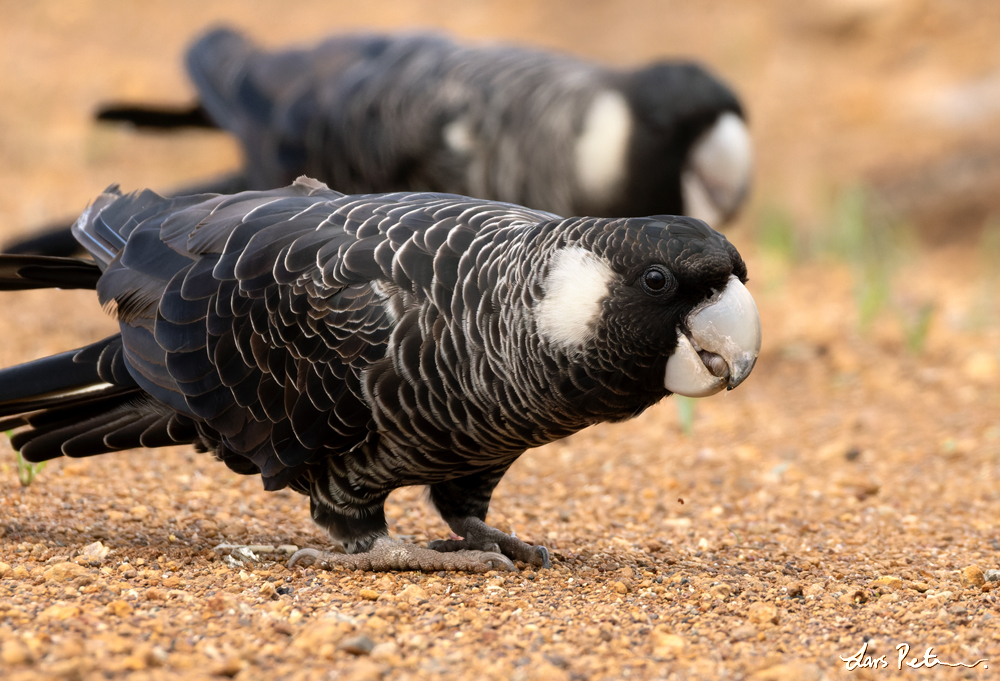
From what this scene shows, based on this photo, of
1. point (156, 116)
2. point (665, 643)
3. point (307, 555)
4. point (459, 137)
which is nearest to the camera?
point (665, 643)

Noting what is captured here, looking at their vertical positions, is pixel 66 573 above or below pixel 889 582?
above

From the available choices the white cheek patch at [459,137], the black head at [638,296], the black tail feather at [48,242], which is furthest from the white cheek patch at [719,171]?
the black tail feather at [48,242]

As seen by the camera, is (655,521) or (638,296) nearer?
(638,296)

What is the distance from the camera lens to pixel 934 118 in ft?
37.1

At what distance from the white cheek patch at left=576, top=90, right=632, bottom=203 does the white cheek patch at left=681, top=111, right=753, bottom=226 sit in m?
0.42

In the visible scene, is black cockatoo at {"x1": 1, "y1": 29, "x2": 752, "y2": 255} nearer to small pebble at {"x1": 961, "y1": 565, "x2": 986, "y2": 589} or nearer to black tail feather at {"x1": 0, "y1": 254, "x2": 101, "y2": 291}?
black tail feather at {"x1": 0, "y1": 254, "x2": 101, "y2": 291}

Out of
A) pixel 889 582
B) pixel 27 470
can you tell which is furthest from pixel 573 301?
pixel 27 470

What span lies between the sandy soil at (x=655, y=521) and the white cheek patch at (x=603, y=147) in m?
1.44

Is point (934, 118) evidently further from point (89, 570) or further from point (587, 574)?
point (89, 570)

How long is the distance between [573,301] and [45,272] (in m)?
2.04

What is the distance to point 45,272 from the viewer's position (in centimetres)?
370

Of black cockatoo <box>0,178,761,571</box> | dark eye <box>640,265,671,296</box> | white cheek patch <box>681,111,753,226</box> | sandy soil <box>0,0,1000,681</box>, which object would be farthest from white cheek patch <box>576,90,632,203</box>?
dark eye <box>640,265,671,296</box>

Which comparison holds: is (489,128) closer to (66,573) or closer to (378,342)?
(378,342)

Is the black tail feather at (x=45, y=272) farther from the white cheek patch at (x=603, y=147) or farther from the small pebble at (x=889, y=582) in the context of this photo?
the white cheek patch at (x=603, y=147)
